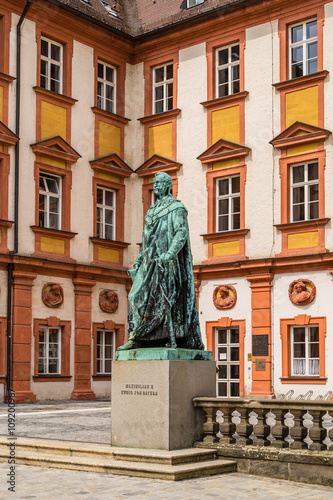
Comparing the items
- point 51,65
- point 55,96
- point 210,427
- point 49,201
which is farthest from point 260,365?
point 210,427

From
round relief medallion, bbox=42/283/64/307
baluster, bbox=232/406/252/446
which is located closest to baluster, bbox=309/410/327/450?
baluster, bbox=232/406/252/446

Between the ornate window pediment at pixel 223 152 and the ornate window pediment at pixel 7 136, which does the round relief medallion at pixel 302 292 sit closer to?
the ornate window pediment at pixel 223 152

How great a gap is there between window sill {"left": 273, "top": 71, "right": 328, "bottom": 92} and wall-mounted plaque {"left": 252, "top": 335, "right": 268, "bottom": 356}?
6733 mm

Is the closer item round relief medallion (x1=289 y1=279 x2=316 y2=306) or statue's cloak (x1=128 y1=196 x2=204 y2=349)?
statue's cloak (x1=128 y1=196 x2=204 y2=349)

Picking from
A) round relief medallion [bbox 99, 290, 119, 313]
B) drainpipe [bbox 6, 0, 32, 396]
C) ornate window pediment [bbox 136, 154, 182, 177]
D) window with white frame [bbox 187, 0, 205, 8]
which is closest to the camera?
drainpipe [bbox 6, 0, 32, 396]

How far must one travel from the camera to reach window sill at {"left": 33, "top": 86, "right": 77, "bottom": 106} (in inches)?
870

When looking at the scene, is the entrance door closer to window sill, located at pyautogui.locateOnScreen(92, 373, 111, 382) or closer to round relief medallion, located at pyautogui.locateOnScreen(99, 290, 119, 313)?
round relief medallion, located at pyautogui.locateOnScreen(99, 290, 119, 313)

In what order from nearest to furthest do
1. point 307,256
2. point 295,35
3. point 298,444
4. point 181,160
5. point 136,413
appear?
point 298,444, point 136,413, point 307,256, point 295,35, point 181,160

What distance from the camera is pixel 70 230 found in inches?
894

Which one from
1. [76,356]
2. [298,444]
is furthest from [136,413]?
[76,356]

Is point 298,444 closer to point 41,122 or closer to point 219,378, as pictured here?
point 219,378

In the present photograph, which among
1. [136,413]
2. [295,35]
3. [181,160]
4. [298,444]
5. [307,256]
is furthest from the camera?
[181,160]

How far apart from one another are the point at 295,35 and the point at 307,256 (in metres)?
6.16

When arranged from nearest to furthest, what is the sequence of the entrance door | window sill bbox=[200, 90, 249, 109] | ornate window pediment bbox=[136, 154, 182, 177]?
the entrance door → window sill bbox=[200, 90, 249, 109] → ornate window pediment bbox=[136, 154, 182, 177]
